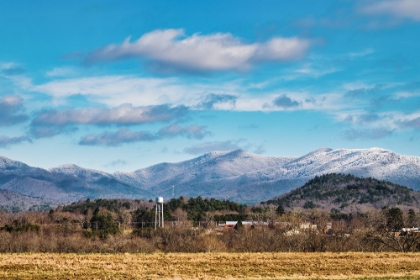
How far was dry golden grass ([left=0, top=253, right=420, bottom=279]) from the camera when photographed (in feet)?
204

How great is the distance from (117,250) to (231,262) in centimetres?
3575

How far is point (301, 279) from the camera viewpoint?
196 feet

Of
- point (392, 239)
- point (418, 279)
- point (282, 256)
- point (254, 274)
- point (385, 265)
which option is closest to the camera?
point (418, 279)

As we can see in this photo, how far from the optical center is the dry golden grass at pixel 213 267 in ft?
204

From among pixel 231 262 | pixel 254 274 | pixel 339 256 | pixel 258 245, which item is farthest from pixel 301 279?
pixel 258 245

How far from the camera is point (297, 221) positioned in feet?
451

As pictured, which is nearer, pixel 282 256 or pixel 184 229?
pixel 282 256

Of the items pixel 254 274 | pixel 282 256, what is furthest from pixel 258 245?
pixel 254 274

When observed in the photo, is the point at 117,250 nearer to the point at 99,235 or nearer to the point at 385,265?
the point at 99,235

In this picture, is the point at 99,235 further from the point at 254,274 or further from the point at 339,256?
the point at 254,274

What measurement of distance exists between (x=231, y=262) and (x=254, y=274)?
13476mm

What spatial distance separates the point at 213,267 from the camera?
234ft

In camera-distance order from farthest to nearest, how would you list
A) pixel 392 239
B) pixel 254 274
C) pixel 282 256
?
pixel 392 239
pixel 282 256
pixel 254 274

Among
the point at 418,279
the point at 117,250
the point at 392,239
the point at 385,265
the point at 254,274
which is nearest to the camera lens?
the point at 418,279
